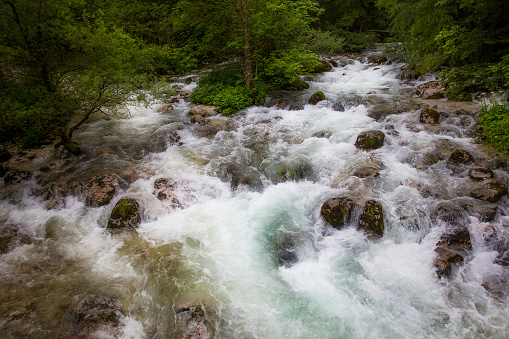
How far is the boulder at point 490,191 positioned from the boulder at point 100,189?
35.0 feet

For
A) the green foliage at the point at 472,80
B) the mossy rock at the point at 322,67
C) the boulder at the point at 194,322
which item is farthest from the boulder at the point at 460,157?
the mossy rock at the point at 322,67

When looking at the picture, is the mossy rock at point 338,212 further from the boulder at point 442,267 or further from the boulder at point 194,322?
the boulder at point 194,322

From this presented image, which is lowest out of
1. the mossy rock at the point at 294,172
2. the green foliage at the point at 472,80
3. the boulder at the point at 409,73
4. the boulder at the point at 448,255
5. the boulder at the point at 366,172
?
the mossy rock at the point at 294,172

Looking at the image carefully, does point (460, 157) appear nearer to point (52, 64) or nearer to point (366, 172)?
point (366, 172)

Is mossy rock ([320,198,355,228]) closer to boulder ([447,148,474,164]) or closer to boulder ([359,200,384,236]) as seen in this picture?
boulder ([359,200,384,236])

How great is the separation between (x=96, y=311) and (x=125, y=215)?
2.88m

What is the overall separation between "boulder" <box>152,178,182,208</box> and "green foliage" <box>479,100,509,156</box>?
421 inches

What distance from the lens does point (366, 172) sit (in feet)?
29.3

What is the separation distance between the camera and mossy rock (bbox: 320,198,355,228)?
7.41 meters

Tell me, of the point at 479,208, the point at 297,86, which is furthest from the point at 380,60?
the point at 479,208

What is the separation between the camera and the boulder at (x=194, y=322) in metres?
5.13

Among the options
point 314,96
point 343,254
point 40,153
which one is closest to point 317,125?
point 314,96

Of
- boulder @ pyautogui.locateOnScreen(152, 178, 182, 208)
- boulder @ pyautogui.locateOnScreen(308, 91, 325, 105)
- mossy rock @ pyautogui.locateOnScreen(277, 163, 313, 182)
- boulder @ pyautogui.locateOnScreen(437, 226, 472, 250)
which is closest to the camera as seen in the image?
boulder @ pyautogui.locateOnScreen(437, 226, 472, 250)

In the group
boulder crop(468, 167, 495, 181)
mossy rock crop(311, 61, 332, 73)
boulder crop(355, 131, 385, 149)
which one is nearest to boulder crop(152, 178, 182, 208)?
boulder crop(355, 131, 385, 149)
